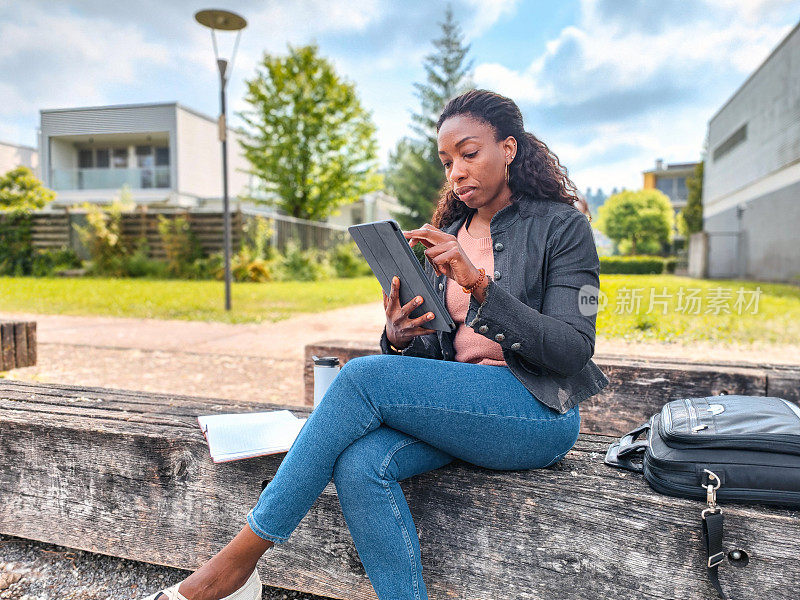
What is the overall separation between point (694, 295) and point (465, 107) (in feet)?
29.3

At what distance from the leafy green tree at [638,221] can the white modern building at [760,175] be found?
52.8ft

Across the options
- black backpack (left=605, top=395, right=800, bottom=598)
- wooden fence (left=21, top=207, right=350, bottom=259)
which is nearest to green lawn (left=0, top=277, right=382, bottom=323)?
wooden fence (left=21, top=207, right=350, bottom=259)

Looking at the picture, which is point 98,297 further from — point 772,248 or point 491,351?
point 772,248

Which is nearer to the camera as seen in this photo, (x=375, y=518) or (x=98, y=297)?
(x=375, y=518)

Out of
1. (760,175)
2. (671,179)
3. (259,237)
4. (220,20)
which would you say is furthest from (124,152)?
(671,179)

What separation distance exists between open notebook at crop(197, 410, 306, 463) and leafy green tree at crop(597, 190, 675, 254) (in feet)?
148

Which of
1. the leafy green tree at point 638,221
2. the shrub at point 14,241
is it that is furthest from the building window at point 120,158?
the leafy green tree at point 638,221

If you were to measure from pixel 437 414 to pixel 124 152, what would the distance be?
2938 centimetres

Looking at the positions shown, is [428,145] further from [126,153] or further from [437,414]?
[437,414]

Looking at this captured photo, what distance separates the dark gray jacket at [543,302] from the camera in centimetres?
151

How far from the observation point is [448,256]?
149 centimetres

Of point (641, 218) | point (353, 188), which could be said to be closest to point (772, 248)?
point (353, 188)

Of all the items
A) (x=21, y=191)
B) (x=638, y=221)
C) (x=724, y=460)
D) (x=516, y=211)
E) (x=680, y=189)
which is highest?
(x=680, y=189)

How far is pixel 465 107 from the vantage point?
1.80 meters
